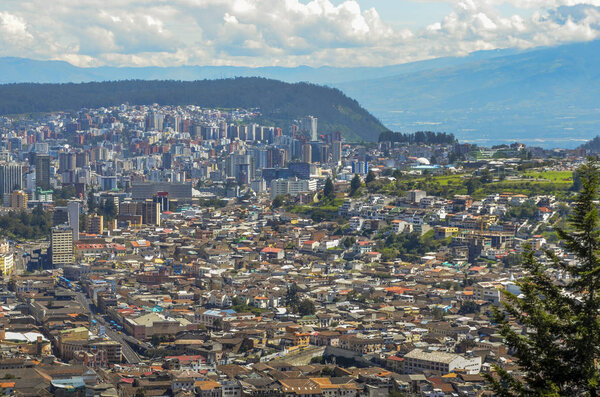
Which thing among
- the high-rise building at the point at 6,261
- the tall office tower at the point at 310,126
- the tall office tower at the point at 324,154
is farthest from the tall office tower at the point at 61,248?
the tall office tower at the point at 310,126

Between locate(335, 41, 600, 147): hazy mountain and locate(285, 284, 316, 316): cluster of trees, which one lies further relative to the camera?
locate(335, 41, 600, 147): hazy mountain

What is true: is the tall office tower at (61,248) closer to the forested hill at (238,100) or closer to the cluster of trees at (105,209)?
the cluster of trees at (105,209)

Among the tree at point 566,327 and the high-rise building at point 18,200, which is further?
the high-rise building at point 18,200

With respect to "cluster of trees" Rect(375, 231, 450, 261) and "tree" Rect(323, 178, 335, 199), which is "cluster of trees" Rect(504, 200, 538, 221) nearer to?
"cluster of trees" Rect(375, 231, 450, 261)

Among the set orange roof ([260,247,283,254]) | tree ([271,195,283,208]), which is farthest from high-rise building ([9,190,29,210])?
orange roof ([260,247,283,254])

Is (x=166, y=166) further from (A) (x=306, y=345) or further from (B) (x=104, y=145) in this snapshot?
(A) (x=306, y=345)

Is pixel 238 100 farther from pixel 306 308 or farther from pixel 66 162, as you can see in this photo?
pixel 306 308

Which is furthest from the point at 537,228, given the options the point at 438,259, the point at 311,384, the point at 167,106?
the point at 167,106
